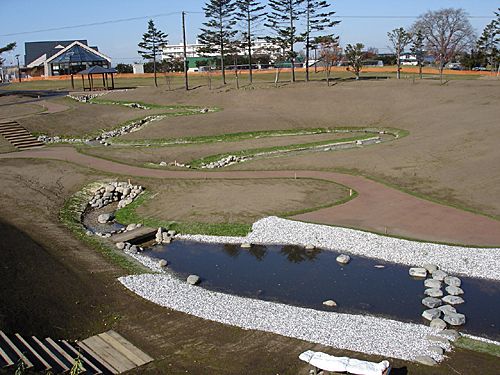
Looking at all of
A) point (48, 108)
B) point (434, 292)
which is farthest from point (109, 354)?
point (48, 108)

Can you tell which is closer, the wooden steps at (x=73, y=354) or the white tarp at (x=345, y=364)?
the white tarp at (x=345, y=364)

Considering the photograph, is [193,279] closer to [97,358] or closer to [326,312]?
[326,312]

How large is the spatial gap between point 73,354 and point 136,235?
29.0ft

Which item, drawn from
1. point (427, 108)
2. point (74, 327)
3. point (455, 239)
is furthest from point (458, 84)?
point (74, 327)

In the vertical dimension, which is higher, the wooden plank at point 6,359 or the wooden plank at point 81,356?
the wooden plank at point 6,359

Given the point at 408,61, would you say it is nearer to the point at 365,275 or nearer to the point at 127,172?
the point at 127,172

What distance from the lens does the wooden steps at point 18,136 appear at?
116 feet

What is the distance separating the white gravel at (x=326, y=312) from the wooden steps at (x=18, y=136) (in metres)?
23.1

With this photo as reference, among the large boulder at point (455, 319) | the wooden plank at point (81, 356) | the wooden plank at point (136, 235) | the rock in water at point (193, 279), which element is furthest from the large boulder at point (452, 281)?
the wooden plank at point (136, 235)

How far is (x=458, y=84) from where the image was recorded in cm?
4584

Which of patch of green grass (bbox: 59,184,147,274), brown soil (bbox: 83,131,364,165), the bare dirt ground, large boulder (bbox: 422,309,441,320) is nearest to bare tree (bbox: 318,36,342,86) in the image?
the bare dirt ground

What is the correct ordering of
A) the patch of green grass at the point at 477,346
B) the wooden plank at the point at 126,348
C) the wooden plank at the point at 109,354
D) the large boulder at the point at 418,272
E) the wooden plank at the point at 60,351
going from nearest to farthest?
the wooden plank at the point at 60,351 → the wooden plank at the point at 109,354 → the wooden plank at the point at 126,348 → the patch of green grass at the point at 477,346 → the large boulder at the point at 418,272

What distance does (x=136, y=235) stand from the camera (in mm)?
18719

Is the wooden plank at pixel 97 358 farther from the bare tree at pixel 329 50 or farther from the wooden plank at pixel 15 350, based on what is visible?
the bare tree at pixel 329 50
